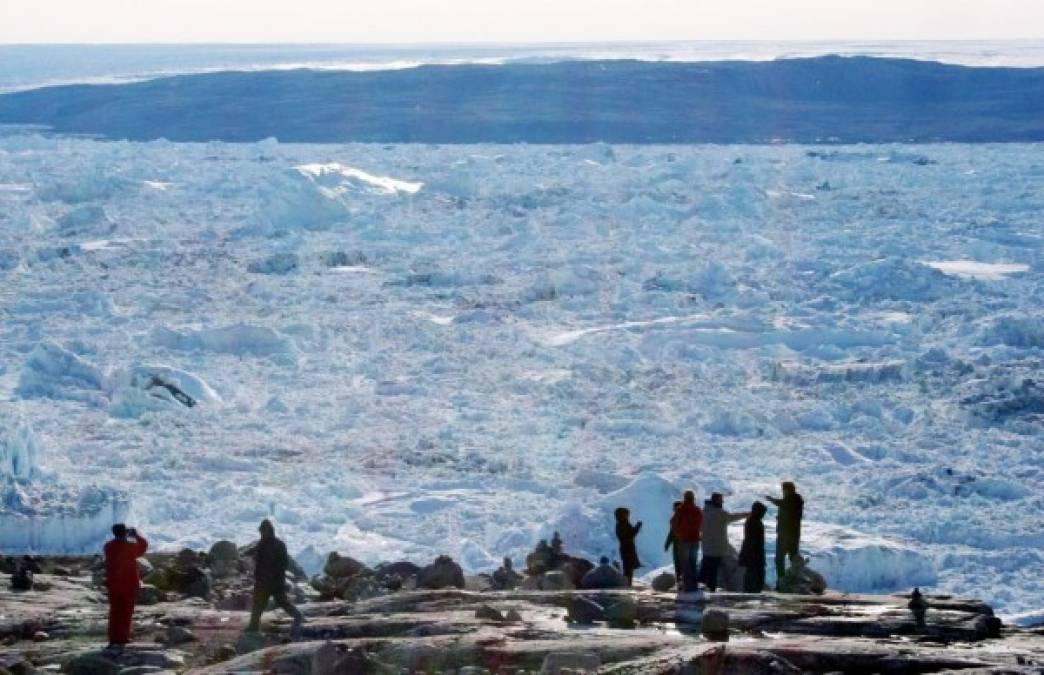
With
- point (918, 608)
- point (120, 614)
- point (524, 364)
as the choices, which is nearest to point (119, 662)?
point (120, 614)

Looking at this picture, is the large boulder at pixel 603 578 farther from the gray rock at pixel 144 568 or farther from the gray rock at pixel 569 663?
the gray rock at pixel 144 568

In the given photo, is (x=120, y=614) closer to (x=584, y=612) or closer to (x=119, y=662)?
(x=119, y=662)

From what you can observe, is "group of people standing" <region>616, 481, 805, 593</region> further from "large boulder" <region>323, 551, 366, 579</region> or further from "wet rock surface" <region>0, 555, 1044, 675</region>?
Answer: "large boulder" <region>323, 551, 366, 579</region>

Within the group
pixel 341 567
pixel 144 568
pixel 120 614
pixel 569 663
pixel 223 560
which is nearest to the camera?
pixel 569 663

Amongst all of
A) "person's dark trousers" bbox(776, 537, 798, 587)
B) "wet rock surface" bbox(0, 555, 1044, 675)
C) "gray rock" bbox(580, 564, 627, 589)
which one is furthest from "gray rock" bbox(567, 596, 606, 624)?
"person's dark trousers" bbox(776, 537, 798, 587)

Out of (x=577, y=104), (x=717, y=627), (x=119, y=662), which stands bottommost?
(x=119, y=662)

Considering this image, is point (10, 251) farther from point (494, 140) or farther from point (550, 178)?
point (494, 140)
